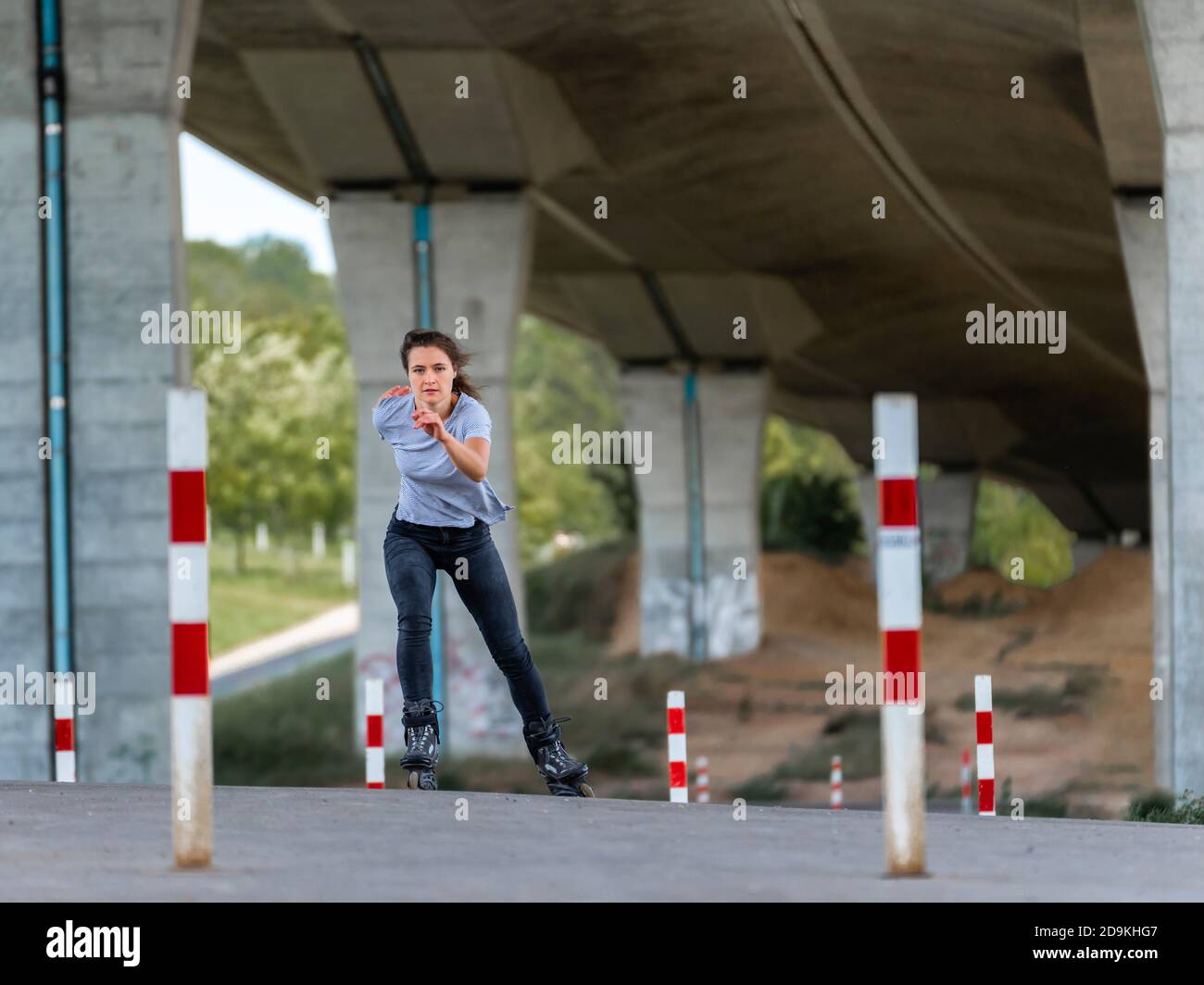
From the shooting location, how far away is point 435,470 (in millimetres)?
7727

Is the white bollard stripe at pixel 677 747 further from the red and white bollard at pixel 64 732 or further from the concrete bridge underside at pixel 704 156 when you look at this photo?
the red and white bollard at pixel 64 732

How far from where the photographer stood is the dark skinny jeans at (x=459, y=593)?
7887mm

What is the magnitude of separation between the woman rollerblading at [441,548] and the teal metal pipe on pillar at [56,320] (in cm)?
824

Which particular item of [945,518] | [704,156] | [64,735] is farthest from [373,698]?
[945,518]

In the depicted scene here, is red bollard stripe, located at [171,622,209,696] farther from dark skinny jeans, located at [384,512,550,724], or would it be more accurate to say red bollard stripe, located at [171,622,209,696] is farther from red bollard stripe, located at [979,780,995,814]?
red bollard stripe, located at [979,780,995,814]

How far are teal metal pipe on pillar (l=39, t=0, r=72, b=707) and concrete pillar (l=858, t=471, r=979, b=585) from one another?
169ft

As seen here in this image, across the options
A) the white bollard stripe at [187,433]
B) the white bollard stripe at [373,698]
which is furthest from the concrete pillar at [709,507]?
the white bollard stripe at [187,433]

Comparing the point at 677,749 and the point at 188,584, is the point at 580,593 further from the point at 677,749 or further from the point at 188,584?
the point at 188,584

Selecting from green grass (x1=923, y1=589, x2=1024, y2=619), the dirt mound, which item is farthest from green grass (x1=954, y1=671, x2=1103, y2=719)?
green grass (x1=923, y1=589, x2=1024, y2=619)

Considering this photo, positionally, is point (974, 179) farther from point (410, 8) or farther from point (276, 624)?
point (276, 624)
